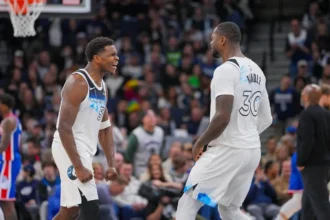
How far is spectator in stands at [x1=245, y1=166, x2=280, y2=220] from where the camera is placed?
1456 centimetres

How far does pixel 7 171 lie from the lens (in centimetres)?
1294

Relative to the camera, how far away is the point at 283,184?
15.5 m

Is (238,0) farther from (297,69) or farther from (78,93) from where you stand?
(78,93)

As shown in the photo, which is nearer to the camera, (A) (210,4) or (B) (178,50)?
(B) (178,50)

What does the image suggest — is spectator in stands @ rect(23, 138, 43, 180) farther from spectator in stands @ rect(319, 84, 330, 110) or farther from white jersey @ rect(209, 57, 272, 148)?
white jersey @ rect(209, 57, 272, 148)

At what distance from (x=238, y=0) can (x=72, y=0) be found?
11.1m

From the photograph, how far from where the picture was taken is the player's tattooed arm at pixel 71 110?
29.8ft

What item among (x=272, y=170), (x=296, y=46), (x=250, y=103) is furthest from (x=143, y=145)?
(x=250, y=103)

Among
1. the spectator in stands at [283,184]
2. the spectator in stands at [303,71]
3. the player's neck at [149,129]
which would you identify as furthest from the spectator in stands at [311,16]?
the spectator in stands at [283,184]

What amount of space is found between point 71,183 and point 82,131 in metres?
0.51

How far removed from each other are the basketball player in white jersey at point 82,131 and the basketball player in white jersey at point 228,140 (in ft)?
3.07

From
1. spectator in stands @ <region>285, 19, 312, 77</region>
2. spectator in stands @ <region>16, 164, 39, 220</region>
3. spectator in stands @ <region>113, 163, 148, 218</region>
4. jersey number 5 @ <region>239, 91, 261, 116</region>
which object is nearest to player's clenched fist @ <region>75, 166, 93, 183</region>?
jersey number 5 @ <region>239, 91, 261, 116</region>

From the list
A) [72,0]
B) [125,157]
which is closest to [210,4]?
[125,157]

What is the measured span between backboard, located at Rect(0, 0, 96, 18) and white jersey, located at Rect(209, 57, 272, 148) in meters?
4.18
